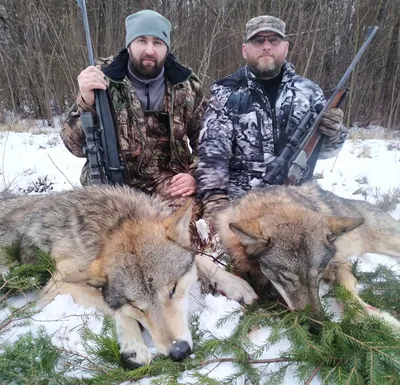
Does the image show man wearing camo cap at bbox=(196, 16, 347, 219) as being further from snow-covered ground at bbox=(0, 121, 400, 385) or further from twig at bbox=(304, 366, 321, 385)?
twig at bbox=(304, 366, 321, 385)

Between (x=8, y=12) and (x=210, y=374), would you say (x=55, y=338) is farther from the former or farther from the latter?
(x=8, y=12)

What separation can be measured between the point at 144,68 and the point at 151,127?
79cm

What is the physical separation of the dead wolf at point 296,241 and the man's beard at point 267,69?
2.06 metres

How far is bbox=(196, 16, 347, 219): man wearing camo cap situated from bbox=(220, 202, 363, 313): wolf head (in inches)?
81.5

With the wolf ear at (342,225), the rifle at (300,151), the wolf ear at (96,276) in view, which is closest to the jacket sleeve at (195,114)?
the rifle at (300,151)

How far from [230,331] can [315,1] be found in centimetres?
1349

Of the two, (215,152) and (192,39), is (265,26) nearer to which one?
(215,152)

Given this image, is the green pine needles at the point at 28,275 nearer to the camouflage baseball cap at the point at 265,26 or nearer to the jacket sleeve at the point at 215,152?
the jacket sleeve at the point at 215,152

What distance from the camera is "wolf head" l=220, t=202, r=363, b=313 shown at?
258 centimetres

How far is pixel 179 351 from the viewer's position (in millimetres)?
2268

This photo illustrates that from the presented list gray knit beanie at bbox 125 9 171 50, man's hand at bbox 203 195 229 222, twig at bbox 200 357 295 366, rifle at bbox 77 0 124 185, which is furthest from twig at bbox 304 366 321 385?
gray knit beanie at bbox 125 9 171 50

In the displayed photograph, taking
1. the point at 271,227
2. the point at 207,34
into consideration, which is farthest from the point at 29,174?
the point at 207,34

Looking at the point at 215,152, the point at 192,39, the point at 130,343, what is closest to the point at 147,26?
the point at 215,152

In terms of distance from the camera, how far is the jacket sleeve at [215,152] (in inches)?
191
